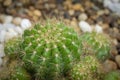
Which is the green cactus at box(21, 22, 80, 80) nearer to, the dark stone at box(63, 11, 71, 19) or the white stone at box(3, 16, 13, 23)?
the white stone at box(3, 16, 13, 23)

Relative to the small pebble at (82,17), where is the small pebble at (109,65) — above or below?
below

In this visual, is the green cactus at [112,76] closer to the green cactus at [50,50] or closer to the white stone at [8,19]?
the green cactus at [50,50]

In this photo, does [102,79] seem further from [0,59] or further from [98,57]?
[0,59]

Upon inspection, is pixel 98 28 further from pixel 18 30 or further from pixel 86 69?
pixel 86 69

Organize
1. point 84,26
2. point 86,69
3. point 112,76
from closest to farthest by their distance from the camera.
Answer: point 86,69 → point 112,76 → point 84,26

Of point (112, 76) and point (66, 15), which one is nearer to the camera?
point (112, 76)

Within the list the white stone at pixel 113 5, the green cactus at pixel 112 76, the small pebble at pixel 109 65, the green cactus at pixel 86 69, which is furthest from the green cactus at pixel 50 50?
the white stone at pixel 113 5

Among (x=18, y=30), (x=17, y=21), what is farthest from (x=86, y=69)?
(x=17, y=21)
